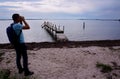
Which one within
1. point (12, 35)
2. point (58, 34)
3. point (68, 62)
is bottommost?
point (58, 34)

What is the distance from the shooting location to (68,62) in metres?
10.2

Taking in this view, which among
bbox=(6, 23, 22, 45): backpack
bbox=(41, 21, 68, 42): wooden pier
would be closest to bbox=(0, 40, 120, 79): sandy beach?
bbox=(6, 23, 22, 45): backpack

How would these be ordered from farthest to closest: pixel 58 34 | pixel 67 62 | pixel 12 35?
pixel 58 34
pixel 67 62
pixel 12 35

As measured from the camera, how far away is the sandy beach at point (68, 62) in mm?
9023

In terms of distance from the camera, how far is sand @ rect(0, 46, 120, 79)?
902 centimetres

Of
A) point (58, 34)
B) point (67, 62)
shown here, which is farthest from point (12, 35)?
point (58, 34)

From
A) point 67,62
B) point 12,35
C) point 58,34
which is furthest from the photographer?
point 58,34

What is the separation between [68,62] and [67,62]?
46 mm

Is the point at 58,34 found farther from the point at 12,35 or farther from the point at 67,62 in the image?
the point at 12,35

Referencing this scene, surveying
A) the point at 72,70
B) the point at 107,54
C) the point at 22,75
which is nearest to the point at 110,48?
the point at 107,54

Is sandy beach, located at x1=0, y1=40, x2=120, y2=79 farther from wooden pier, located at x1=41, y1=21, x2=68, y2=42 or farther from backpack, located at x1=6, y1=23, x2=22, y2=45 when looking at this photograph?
wooden pier, located at x1=41, y1=21, x2=68, y2=42

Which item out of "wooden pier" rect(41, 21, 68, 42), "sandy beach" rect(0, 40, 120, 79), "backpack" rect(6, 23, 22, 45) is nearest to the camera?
"backpack" rect(6, 23, 22, 45)

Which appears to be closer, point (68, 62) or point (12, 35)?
point (12, 35)

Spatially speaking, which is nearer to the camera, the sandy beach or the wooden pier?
the sandy beach
